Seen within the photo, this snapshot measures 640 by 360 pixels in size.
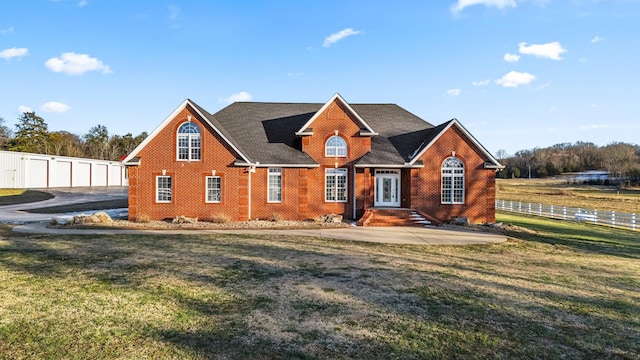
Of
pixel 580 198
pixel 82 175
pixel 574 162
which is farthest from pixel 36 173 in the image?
pixel 574 162

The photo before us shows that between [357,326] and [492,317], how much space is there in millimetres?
2696

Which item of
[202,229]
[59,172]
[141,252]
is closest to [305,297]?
[141,252]

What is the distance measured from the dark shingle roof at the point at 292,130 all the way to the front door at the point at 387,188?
124 cm


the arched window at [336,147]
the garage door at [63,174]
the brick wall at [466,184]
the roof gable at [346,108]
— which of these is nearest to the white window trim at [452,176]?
the brick wall at [466,184]

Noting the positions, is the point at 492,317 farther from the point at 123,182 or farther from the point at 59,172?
the point at 123,182

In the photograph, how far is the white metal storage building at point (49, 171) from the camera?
43562 millimetres

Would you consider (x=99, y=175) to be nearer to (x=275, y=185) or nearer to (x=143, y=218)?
(x=143, y=218)

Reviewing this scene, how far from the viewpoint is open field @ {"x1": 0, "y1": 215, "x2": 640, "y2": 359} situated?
555 cm

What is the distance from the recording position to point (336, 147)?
76.2 feet

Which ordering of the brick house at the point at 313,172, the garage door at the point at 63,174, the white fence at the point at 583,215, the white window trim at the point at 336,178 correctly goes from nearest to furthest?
1. the brick house at the point at 313,172
2. the white window trim at the point at 336,178
3. the white fence at the point at 583,215
4. the garage door at the point at 63,174

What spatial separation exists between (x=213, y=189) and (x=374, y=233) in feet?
32.4

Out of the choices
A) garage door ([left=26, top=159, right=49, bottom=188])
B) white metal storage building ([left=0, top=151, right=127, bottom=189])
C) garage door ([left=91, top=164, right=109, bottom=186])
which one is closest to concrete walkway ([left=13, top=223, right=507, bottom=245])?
white metal storage building ([left=0, top=151, right=127, bottom=189])

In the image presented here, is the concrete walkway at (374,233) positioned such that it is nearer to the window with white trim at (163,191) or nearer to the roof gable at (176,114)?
the window with white trim at (163,191)

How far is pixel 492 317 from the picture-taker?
6.93m
